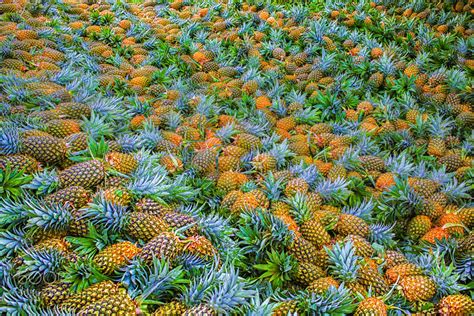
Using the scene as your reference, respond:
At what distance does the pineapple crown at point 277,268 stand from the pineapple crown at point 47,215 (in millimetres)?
901

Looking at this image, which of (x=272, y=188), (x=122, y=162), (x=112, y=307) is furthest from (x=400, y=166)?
(x=112, y=307)

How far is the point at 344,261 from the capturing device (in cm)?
214

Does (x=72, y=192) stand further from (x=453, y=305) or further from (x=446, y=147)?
(x=446, y=147)

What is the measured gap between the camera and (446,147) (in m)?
3.83

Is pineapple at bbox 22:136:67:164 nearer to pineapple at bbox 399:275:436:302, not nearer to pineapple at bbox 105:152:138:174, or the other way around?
pineapple at bbox 105:152:138:174

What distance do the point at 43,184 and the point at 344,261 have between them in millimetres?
1535

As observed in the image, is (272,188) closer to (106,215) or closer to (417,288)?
(417,288)

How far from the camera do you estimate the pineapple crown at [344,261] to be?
2107 millimetres

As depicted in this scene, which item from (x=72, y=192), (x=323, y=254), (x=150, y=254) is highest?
(x=72, y=192)

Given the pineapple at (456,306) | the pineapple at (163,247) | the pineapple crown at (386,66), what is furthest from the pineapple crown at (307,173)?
the pineapple crown at (386,66)

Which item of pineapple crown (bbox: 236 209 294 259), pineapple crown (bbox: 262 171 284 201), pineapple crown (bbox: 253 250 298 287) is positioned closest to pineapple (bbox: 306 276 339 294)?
pineapple crown (bbox: 253 250 298 287)

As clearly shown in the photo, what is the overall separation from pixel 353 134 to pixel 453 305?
194 centimetres

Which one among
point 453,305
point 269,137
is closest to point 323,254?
point 453,305

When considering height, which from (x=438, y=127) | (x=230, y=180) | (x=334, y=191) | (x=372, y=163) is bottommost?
(x=438, y=127)
